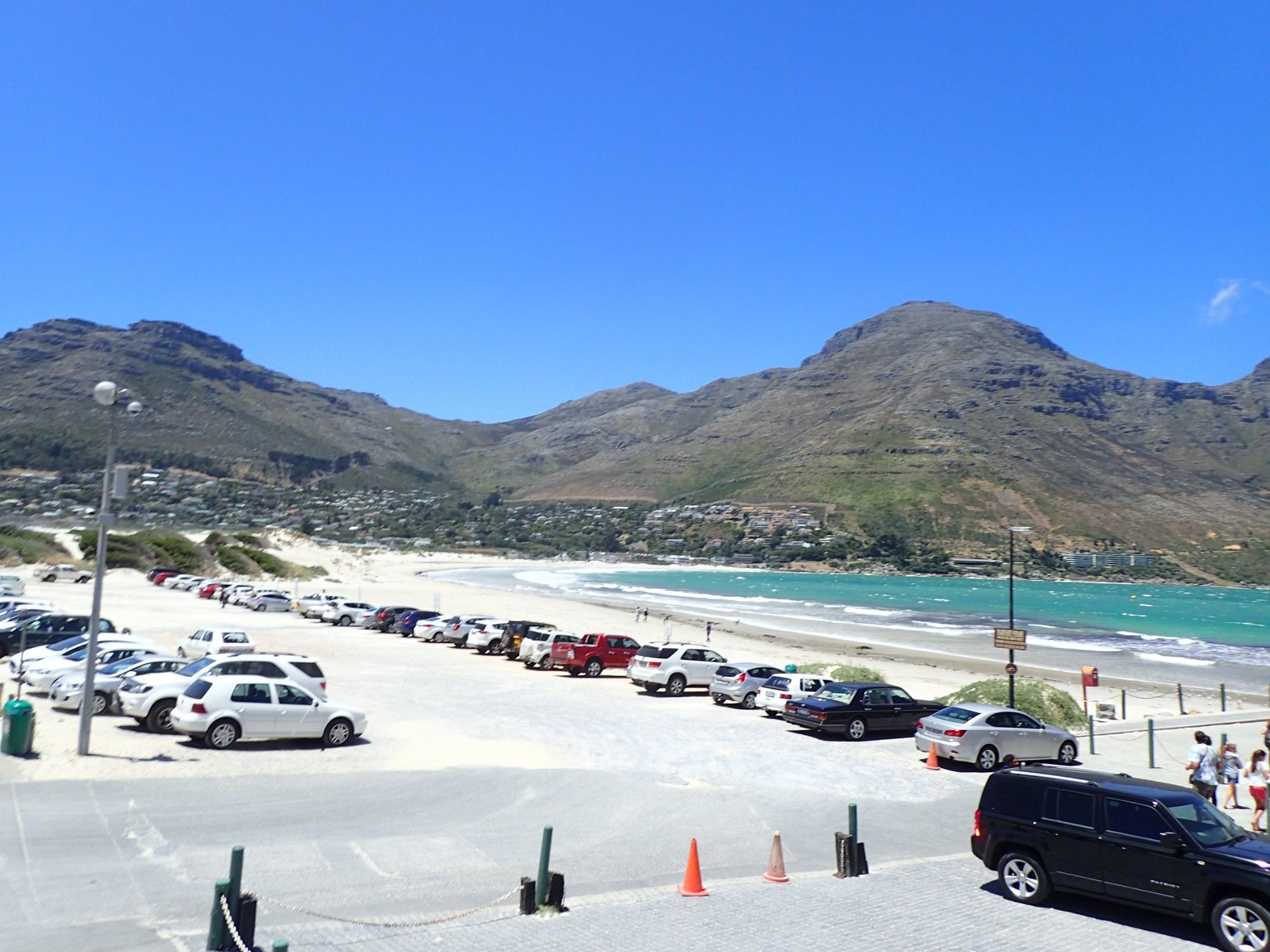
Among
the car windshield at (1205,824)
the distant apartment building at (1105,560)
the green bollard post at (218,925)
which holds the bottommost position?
the green bollard post at (218,925)

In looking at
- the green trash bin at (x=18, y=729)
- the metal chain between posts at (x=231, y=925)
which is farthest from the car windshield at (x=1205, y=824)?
the green trash bin at (x=18, y=729)

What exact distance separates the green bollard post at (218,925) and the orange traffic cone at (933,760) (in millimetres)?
13910

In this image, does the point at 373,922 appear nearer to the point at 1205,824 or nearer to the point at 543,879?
the point at 543,879

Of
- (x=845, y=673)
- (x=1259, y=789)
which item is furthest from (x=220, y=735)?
(x=845, y=673)

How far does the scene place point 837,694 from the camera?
20609 mm

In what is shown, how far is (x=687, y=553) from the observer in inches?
7338

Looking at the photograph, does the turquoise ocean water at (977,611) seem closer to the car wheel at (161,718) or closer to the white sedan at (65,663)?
the white sedan at (65,663)

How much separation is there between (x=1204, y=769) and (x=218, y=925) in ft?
49.0

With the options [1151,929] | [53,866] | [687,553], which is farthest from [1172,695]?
[687,553]

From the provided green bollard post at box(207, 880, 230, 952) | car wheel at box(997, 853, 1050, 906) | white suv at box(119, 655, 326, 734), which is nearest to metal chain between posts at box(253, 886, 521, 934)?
green bollard post at box(207, 880, 230, 952)

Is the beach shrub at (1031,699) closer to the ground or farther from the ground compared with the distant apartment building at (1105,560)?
closer to the ground

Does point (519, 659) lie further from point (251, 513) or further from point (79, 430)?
point (79, 430)

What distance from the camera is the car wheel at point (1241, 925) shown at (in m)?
7.75

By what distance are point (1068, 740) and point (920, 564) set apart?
140038 mm
